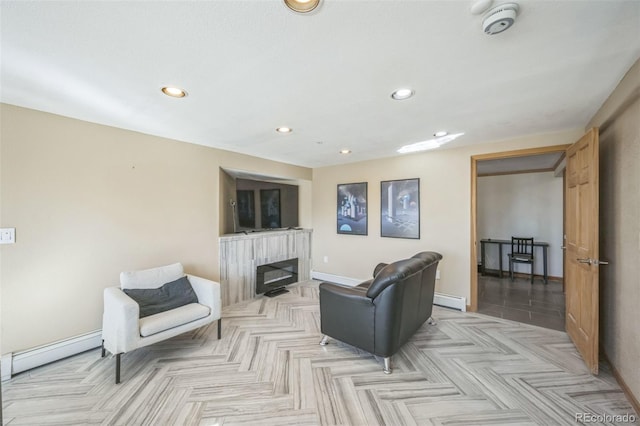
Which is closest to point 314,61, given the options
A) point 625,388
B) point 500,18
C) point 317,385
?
point 500,18

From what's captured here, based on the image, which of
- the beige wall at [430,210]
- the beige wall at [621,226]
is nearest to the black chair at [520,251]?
the beige wall at [430,210]

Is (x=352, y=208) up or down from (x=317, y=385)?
up

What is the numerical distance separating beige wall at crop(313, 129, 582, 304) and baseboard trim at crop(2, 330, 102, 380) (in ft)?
11.5

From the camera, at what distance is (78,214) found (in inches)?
97.9

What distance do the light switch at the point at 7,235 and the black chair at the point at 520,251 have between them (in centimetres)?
690

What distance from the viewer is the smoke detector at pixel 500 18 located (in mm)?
1170

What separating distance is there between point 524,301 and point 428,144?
110 inches

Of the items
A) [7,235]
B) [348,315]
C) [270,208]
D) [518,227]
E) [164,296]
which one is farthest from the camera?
[518,227]

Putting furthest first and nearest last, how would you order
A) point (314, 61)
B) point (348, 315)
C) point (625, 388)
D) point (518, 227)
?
point (518, 227), point (348, 315), point (625, 388), point (314, 61)

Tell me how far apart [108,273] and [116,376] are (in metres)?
1.05

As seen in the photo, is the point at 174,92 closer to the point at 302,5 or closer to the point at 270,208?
the point at 302,5

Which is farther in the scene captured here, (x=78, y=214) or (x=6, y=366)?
(x=78, y=214)

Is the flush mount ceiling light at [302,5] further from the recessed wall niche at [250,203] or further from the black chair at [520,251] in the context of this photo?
the black chair at [520,251]

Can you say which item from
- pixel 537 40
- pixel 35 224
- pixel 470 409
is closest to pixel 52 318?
pixel 35 224
